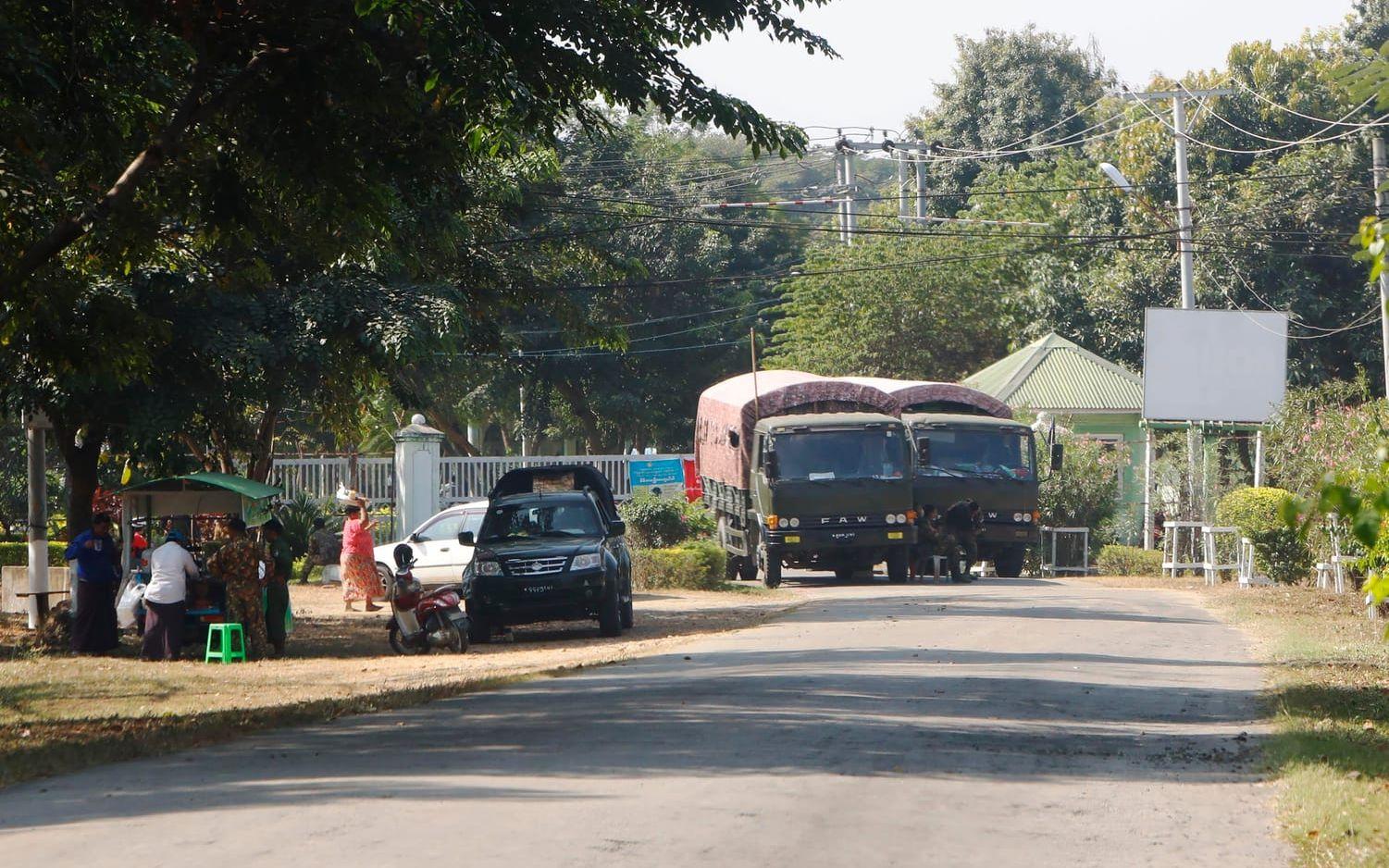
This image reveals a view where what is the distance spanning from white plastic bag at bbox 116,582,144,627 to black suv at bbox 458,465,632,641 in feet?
12.3

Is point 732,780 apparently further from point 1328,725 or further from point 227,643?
point 227,643

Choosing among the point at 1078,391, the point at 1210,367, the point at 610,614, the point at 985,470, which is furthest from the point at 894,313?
the point at 610,614

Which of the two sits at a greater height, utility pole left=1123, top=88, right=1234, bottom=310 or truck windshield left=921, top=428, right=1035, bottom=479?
utility pole left=1123, top=88, right=1234, bottom=310

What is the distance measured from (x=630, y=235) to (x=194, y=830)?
43.4 metres

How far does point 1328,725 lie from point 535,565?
33.0 ft

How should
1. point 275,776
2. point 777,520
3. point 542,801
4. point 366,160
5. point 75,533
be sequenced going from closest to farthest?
point 542,801 < point 275,776 < point 366,160 < point 75,533 < point 777,520

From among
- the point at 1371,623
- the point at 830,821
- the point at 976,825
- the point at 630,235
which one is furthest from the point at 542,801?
the point at 630,235

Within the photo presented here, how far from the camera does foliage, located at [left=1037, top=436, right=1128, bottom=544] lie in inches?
1407

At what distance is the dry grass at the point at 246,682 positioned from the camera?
449 inches

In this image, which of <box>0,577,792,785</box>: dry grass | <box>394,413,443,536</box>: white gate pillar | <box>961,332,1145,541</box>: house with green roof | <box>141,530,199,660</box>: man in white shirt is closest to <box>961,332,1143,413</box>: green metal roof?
<box>961,332,1145,541</box>: house with green roof

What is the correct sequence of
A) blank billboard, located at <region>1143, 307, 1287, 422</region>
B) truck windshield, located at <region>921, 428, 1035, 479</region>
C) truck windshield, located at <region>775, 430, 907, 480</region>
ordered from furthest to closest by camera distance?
1. blank billboard, located at <region>1143, 307, 1287, 422</region>
2. truck windshield, located at <region>921, 428, 1035, 479</region>
3. truck windshield, located at <region>775, 430, 907, 480</region>

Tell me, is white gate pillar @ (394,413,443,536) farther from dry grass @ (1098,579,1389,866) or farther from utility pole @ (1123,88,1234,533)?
utility pole @ (1123,88,1234,533)

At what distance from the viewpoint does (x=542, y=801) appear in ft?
27.6

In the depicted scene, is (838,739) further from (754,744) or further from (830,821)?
(830,821)
